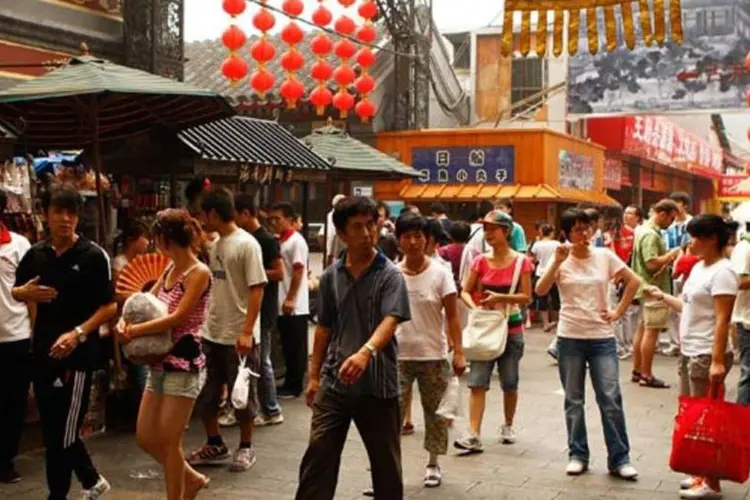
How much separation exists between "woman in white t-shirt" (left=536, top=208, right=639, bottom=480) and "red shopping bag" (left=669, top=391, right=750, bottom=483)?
0.74 meters

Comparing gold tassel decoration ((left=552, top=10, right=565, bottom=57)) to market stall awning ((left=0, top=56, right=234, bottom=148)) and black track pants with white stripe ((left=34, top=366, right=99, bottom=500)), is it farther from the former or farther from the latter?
black track pants with white stripe ((left=34, top=366, right=99, bottom=500))

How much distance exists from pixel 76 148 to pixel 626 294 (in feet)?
17.2

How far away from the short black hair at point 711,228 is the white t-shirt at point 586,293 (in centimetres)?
75

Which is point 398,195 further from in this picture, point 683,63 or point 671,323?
point 671,323

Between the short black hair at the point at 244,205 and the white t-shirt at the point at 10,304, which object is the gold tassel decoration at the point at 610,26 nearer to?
the short black hair at the point at 244,205

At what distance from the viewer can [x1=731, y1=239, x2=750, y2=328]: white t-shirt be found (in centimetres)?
688

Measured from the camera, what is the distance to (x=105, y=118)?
8.95 metres

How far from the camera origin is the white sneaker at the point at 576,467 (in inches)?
275

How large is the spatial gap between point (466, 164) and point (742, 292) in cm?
1473

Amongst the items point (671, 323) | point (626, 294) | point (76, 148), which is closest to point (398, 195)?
point (671, 323)

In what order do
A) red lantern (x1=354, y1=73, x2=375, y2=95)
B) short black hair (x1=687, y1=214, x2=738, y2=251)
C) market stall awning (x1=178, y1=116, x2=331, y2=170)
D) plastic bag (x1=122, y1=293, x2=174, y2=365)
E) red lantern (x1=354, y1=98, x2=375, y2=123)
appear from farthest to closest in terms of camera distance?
red lantern (x1=354, y1=98, x2=375, y2=123) < red lantern (x1=354, y1=73, x2=375, y2=95) < market stall awning (x1=178, y1=116, x2=331, y2=170) < short black hair (x1=687, y1=214, x2=738, y2=251) < plastic bag (x1=122, y1=293, x2=174, y2=365)

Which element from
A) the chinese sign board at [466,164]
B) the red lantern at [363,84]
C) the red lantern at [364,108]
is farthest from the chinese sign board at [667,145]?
the red lantern at [363,84]

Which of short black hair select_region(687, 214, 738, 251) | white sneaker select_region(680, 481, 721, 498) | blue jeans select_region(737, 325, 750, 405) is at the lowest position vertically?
white sneaker select_region(680, 481, 721, 498)

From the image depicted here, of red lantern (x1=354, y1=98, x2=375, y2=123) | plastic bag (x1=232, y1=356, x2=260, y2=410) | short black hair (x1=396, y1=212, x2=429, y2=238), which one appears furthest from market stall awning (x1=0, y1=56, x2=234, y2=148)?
red lantern (x1=354, y1=98, x2=375, y2=123)
